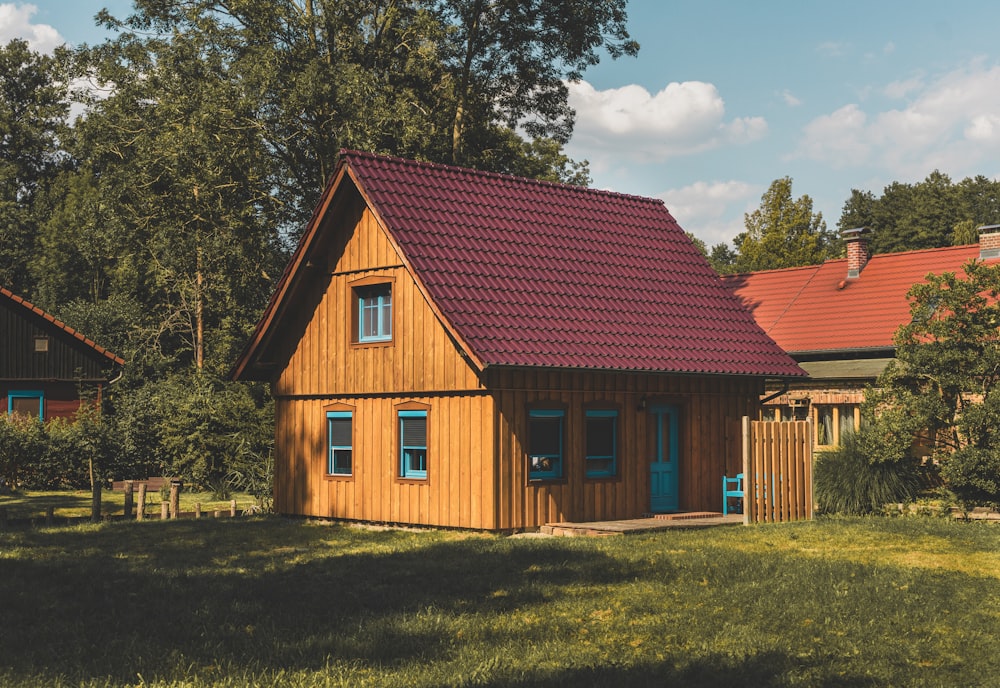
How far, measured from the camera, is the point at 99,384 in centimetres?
4525

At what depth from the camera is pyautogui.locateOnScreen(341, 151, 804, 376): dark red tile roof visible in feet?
73.3

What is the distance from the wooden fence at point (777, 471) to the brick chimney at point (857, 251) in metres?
17.5

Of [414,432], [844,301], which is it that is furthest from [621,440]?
[844,301]

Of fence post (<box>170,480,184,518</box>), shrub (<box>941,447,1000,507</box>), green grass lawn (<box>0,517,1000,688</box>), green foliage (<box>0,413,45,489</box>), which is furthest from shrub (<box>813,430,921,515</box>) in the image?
green foliage (<box>0,413,45,489</box>)

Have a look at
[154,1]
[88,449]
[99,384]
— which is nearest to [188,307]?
[99,384]

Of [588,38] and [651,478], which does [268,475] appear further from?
[588,38]

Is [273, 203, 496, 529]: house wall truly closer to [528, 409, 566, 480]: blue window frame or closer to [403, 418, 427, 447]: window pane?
[403, 418, 427, 447]: window pane

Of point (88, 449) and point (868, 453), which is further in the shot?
point (88, 449)

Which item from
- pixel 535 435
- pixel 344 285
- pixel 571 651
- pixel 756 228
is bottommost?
pixel 571 651

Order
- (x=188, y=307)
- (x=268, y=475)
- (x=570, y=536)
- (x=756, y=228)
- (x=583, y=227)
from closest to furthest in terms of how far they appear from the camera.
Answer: (x=570, y=536) → (x=583, y=227) → (x=268, y=475) → (x=188, y=307) → (x=756, y=228)

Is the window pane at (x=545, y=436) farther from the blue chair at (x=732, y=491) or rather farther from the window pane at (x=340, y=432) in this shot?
the window pane at (x=340, y=432)

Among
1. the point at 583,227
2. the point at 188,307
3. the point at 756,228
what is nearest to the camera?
the point at 583,227

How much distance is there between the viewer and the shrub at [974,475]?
23.8 meters

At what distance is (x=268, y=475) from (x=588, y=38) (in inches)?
724
